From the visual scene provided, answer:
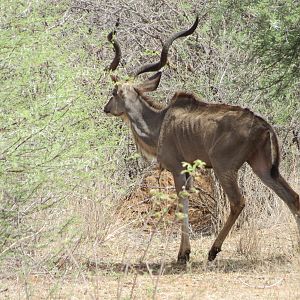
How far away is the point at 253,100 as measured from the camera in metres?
11.6

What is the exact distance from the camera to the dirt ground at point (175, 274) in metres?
7.14

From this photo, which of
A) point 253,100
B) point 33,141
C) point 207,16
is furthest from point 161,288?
point 207,16

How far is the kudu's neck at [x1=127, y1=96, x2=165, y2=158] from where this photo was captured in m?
10.3

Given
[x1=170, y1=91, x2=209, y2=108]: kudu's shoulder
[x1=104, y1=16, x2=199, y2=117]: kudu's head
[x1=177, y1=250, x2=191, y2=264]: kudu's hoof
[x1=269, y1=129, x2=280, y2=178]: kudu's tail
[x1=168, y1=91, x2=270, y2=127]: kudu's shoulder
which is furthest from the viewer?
[x1=104, y1=16, x2=199, y2=117]: kudu's head

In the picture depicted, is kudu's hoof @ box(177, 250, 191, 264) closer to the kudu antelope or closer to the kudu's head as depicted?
the kudu antelope

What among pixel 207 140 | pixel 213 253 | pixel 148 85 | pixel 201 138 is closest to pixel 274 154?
pixel 207 140

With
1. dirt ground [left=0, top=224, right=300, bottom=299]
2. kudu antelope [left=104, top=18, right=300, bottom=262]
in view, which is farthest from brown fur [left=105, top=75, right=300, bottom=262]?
dirt ground [left=0, top=224, right=300, bottom=299]

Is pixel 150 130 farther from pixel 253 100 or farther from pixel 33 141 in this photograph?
pixel 33 141

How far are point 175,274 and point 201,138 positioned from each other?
1.50 meters

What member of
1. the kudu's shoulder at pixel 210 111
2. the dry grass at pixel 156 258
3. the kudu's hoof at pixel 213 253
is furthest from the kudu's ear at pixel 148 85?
the kudu's hoof at pixel 213 253

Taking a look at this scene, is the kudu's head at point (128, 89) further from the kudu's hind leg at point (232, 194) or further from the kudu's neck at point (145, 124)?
the kudu's hind leg at point (232, 194)

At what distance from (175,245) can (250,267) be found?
2.13 meters

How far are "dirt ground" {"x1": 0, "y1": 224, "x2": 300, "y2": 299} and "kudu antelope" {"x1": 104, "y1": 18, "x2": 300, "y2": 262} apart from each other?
0.44 m

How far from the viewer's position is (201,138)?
9430mm
